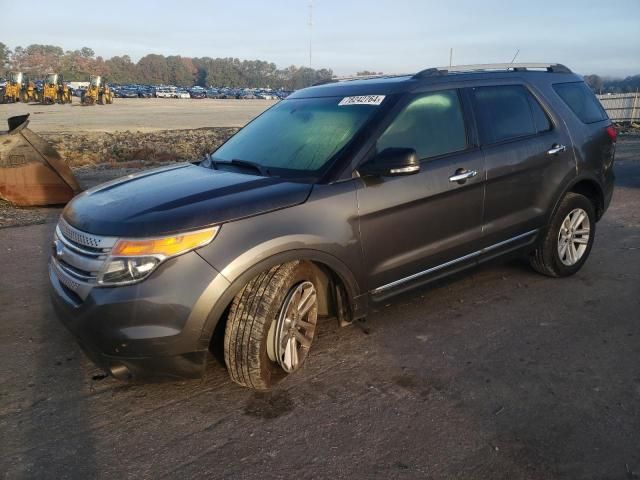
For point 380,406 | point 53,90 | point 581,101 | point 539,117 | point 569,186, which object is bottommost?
point 380,406

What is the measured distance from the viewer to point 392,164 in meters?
3.34

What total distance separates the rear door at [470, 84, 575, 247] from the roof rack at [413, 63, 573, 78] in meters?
0.23

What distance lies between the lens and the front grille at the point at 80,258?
2816mm

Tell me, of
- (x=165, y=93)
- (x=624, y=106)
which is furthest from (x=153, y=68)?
(x=624, y=106)

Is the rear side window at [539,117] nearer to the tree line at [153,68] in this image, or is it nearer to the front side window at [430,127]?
the front side window at [430,127]

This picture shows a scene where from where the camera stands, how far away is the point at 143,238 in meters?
2.74

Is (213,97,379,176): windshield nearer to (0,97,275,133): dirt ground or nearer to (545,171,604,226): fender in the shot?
(545,171,604,226): fender

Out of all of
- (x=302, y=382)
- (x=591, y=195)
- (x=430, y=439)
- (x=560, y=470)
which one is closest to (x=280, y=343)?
(x=302, y=382)

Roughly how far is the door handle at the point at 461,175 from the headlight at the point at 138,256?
194cm

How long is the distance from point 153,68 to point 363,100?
6485 inches

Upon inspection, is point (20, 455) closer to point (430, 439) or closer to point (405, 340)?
point (430, 439)

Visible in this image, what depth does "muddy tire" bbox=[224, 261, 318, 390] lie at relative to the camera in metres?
3.01

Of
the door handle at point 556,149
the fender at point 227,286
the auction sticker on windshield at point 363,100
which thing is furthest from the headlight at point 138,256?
the door handle at point 556,149

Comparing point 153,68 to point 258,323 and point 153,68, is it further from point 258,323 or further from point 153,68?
point 258,323
